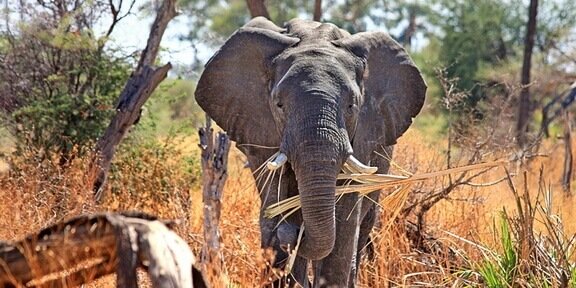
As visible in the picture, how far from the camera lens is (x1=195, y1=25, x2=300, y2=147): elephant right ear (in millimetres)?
6457

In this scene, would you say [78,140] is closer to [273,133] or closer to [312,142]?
[273,133]

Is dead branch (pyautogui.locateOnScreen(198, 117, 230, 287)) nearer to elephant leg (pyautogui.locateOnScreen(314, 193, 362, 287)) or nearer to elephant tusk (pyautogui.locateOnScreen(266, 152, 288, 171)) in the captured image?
elephant leg (pyautogui.locateOnScreen(314, 193, 362, 287))

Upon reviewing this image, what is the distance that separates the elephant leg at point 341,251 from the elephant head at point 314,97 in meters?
0.28

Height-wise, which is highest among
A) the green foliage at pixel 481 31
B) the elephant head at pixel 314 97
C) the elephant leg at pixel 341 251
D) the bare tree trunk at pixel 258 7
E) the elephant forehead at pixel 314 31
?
the green foliage at pixel 481 31

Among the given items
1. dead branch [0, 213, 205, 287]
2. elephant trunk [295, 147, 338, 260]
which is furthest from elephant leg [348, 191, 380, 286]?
dead branch [0, 213, 205, 287]

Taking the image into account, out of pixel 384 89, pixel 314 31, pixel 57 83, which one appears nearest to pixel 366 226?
pixel 384 89

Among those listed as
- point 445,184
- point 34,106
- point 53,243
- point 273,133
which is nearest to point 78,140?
point 34,106

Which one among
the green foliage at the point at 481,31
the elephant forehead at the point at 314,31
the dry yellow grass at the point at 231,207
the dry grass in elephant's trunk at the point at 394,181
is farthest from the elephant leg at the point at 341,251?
the green foliage at the point at 481,31

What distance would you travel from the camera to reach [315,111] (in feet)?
18.4

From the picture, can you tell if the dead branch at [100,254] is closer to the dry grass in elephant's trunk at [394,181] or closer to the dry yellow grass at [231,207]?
the dry grass in elephant's trunk at [394,181]

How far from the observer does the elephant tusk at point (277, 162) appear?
5466 mm

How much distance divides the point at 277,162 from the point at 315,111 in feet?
1.05

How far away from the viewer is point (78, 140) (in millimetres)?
9969

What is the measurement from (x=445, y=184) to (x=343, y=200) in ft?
9.83
